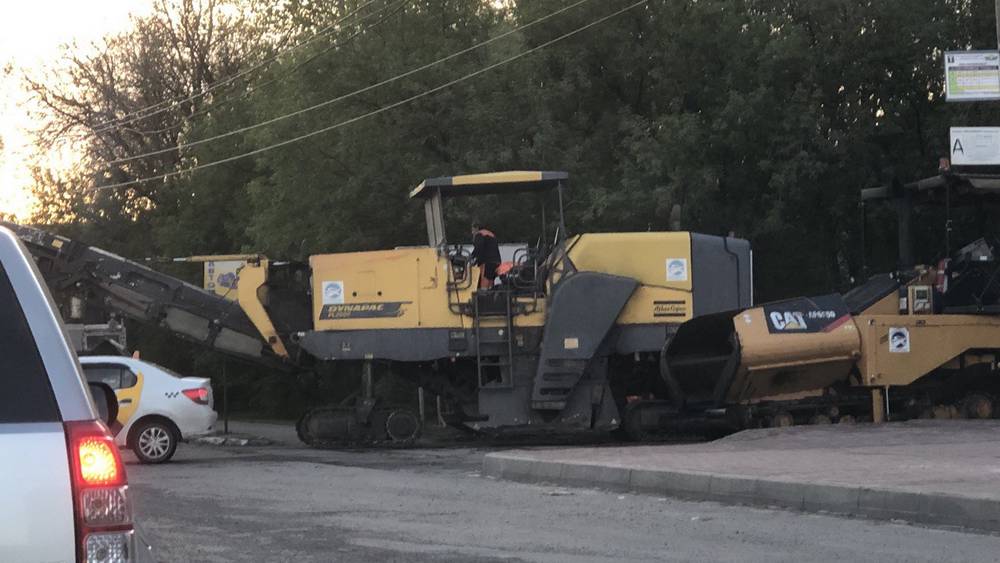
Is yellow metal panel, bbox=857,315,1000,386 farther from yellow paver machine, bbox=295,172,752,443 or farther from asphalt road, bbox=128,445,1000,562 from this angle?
asphalt road, bbox=128,445,1000,562

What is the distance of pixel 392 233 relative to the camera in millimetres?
32219

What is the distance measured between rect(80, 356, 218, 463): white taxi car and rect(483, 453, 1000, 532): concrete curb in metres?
5.38

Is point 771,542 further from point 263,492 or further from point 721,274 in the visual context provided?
point 721,274

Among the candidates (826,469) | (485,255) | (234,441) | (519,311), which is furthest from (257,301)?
(826,469)

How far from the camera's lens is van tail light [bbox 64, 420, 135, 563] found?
3795 mm

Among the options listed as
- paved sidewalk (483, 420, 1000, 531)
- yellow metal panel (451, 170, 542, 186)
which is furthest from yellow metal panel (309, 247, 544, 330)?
paved sidewalk (483, 420, 1000, 531)

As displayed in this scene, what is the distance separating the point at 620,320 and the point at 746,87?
11.2 meters

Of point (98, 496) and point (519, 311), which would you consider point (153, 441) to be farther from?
point (98, 496)

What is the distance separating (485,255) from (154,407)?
5.30m

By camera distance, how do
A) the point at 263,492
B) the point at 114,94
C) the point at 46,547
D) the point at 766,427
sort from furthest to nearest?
the point at 114,94
the point at 766,427
the point at 263,492
the point at 46,547

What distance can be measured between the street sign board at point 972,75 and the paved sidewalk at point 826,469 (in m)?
4.37

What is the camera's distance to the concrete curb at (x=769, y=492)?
34.9 feet

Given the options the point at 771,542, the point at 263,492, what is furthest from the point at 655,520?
the point at 263,492

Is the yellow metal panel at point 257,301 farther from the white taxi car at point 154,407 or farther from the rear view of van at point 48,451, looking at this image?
the rear view of van at point 48,451
